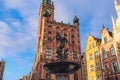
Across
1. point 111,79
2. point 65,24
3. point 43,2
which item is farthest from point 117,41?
point 43,2

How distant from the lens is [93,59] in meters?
40.6

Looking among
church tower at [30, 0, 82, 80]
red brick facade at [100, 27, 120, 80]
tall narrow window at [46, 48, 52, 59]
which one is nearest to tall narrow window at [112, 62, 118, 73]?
red brick facade at [100, 27, 120, 80]

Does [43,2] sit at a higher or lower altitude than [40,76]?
higher

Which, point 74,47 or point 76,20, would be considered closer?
point 74,47

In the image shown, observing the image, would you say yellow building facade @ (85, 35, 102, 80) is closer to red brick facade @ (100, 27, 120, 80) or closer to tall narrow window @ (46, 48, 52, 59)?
red brick facade @ (100, 27, 120, 80)

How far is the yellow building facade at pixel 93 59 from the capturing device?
127ft

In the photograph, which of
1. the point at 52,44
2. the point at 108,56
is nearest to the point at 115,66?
A: the point at 108,56

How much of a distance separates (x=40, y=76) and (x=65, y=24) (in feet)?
54.6

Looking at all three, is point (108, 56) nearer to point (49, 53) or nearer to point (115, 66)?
point (115, 66)

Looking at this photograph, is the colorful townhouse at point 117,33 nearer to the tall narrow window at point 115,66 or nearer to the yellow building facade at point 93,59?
the tall narrow window at point 115,66

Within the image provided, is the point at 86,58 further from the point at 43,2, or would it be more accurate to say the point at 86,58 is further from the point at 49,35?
the point at 43,2

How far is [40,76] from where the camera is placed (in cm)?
3788

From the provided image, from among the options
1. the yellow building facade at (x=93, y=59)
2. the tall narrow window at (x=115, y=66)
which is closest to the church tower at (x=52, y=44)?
the yellow building facade at (x=93, y=59)

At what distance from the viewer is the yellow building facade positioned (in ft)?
127
